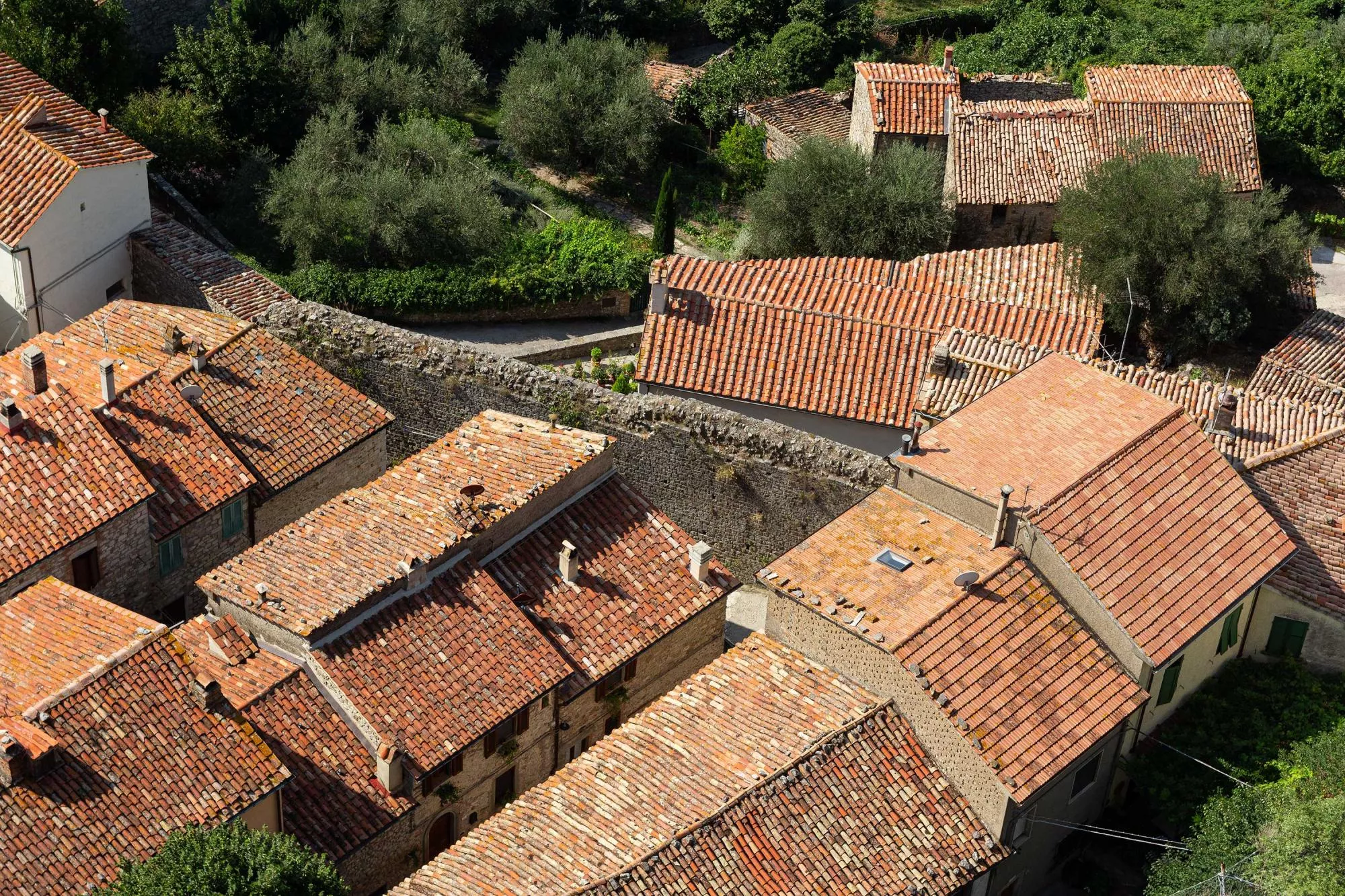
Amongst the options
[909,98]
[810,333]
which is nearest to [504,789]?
[810,333]

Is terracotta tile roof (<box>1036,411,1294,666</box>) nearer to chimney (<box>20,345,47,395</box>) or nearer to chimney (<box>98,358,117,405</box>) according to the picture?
chimney (<box>98,358,117,405</box>)

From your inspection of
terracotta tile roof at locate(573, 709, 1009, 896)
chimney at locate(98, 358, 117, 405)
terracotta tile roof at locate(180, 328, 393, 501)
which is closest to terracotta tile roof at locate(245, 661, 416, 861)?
terracotta tile roof at locate(573, 709, 1009, 896)

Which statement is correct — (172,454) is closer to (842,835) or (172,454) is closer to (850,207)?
(842,835)

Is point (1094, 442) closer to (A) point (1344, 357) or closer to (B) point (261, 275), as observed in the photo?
(A) point (1344, 357)

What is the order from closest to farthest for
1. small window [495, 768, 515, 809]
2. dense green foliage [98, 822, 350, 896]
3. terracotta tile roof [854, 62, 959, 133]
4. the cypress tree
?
dense green foliage [98, 822, 350, 896]
small window [495, 768, 515, 809]
the cypress tree
terracotta tile roof [854, 62, 959, 133]

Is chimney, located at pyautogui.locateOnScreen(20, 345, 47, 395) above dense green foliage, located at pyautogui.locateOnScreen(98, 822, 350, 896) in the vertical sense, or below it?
above

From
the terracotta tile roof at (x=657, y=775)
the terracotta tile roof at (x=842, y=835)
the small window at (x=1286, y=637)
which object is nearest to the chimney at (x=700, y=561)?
the terracotta tile roof at (x=657, y=775)
